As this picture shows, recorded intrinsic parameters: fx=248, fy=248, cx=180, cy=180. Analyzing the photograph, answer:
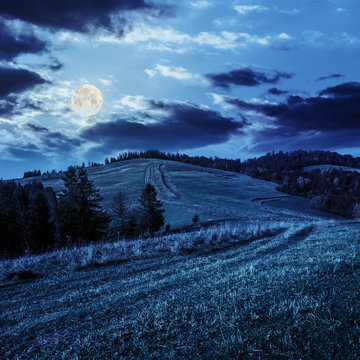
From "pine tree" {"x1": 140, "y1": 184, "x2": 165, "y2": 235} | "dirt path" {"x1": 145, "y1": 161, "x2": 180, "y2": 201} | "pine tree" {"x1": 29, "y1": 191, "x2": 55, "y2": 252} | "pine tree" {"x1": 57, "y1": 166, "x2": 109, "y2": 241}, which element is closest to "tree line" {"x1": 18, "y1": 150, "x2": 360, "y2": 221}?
"dirt path" {"x1": 145, "y1": 161, "x2": 180, "y2": 201}

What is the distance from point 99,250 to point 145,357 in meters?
11.4

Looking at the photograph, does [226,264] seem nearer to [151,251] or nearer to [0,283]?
[151,251]

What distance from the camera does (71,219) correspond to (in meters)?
39.2

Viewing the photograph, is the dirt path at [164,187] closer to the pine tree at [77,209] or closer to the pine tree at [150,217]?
the pine tree at [150,217]

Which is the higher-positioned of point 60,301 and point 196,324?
point 196,324

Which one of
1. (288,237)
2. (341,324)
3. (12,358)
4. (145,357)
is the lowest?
(288,237)

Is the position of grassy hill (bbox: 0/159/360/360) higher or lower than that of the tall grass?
higher

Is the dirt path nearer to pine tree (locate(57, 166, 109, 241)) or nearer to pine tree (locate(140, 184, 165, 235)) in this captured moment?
pine tree (locate(140, 184, 165, 235))

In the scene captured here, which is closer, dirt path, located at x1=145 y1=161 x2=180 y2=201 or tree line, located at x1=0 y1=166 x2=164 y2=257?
tree line, located at x1=0 y1=166 x2=164 y2=257

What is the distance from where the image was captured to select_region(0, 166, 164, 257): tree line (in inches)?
1549

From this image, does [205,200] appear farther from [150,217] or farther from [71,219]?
[71,219]

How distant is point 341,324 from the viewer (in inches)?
129

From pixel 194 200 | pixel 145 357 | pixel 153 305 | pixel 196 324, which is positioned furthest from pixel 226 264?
pixel 194 200

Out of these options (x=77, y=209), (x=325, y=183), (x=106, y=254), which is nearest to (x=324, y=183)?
(x=325, y=183)
